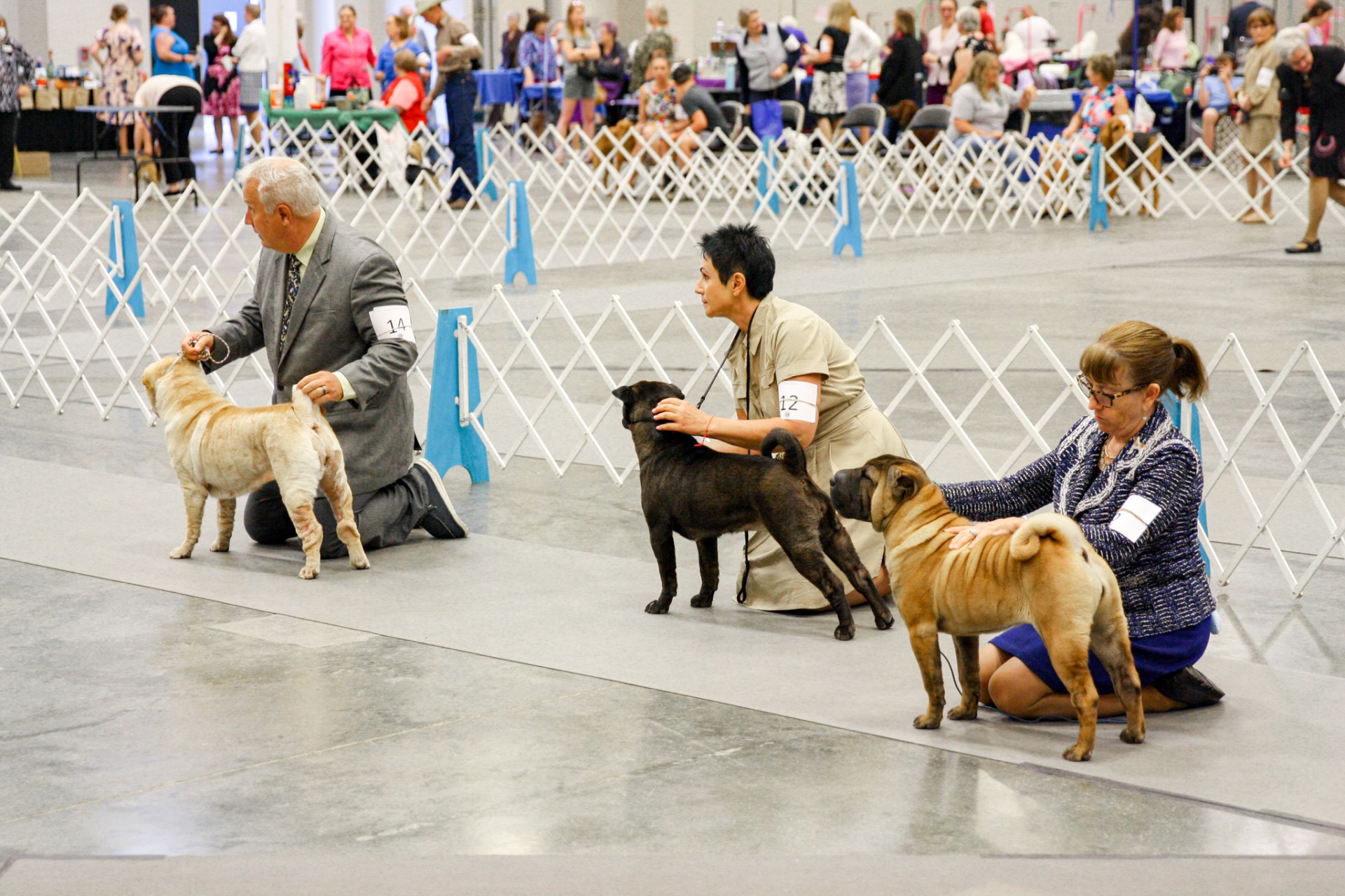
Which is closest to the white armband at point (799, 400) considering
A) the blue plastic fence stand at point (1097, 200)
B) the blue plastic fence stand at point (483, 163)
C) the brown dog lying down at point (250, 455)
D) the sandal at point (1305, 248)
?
the brown dog lying down at point (250, 455)

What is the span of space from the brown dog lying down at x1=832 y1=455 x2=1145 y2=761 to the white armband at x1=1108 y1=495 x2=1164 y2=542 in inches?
3.0

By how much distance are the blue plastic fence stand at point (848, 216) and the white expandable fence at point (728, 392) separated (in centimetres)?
302

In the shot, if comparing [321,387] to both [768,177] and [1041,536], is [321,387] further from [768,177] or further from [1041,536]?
[768,177]

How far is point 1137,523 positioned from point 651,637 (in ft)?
3.98

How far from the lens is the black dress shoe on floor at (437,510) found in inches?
176

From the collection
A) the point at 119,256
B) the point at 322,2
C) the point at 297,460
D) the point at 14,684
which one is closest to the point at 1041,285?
the point at 119,256

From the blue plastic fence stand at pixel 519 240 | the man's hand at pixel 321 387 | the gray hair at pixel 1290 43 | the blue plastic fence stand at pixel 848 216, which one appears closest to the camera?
the man's hand at pixel 321 387

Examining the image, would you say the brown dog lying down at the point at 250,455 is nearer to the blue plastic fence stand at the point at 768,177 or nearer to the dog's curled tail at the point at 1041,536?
the dog's curled tail at the point at 1041,536

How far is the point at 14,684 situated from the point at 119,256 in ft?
18.5

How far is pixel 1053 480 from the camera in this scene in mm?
3197

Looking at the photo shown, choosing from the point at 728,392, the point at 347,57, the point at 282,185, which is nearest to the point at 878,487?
the point at 282,185

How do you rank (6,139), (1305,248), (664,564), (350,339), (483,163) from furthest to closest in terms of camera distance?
(483,163) → (6,139) → (1305,248) → (350,339) → (664,564)

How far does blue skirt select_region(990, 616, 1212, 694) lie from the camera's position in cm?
298

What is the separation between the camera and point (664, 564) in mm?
3758
